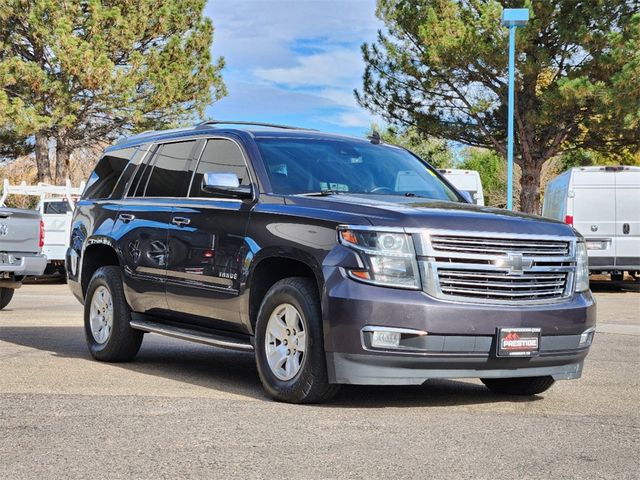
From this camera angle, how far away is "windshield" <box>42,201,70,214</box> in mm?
27109

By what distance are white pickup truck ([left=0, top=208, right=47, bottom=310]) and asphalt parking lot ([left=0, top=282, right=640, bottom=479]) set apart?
601cm

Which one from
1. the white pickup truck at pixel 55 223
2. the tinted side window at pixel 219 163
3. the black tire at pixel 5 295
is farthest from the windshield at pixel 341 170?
the white pickup truck at pixel 55 223

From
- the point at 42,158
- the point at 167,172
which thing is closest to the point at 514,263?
the point at 167,172

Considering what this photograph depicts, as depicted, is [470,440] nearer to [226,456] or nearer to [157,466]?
[226,456]

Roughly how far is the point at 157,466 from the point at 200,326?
3432 millimetres

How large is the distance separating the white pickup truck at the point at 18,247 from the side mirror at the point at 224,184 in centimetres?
845

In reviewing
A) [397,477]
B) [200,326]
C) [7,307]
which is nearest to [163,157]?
[200,326]

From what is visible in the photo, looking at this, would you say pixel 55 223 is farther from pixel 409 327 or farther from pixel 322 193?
pixel 409 327

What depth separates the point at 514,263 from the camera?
735 centimetres

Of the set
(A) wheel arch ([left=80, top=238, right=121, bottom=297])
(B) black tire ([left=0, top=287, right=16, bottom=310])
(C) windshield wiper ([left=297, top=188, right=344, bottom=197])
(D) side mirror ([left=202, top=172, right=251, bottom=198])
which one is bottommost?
(B) black tire ([left=0, top=287, right=16, bottom=310])

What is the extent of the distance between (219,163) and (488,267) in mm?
2674

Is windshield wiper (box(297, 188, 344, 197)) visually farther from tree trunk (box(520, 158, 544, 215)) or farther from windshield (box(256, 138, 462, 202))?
tree trunk (box(520, 158, 544, 215))

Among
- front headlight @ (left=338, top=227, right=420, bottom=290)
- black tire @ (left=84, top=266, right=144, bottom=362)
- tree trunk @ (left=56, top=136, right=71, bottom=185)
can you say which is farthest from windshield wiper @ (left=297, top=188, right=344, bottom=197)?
tree trunk @ (left=56, top=136, right=71, bottom=185)

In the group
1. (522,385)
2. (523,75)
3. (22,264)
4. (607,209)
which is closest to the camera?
(522,385)
